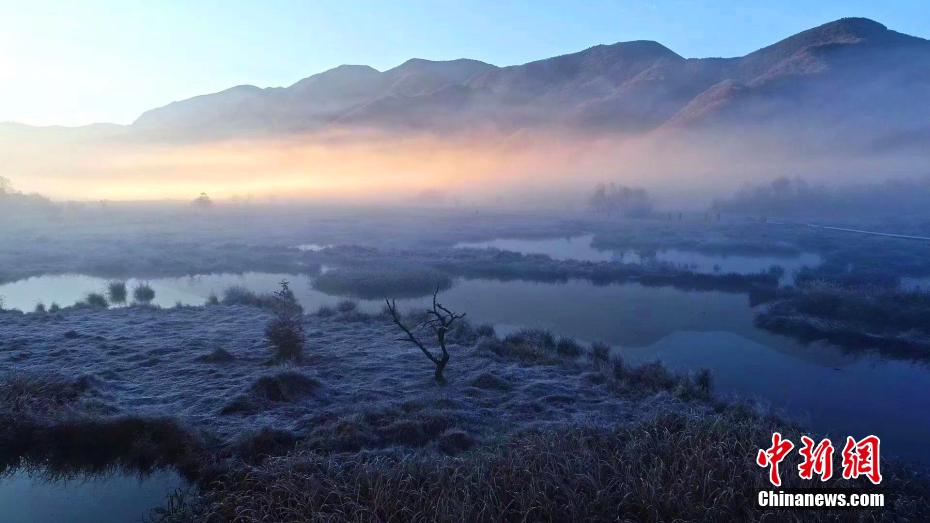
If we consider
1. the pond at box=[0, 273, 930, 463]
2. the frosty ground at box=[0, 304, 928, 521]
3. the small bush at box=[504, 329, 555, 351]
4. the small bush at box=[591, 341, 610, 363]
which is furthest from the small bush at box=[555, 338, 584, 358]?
the pond at box=[0, 273, 930, 463]

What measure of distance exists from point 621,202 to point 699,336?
6709 centimetres

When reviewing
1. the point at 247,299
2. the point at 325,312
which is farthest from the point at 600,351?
the point at 247,299

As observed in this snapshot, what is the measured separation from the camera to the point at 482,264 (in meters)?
38.7

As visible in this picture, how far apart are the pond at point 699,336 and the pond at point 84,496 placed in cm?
1461

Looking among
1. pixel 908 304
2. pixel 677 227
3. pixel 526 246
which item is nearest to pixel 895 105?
pixel 677 227

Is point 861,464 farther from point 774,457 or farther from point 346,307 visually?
point 346,307

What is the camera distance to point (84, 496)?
9820 mm

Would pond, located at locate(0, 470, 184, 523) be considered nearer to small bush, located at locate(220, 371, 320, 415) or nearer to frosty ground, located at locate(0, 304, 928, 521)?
frosty ground, located at locate(0, 304, 928, 521)

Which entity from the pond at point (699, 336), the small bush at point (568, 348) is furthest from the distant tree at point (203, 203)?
the small bush at point (568, 348)

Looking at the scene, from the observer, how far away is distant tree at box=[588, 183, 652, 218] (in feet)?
272

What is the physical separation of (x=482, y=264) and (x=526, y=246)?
1394 centimetres

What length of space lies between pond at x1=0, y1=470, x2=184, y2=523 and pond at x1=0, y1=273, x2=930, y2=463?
14.6m

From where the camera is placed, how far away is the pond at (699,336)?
1524cm

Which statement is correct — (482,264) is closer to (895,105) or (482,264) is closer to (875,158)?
(875,158)
